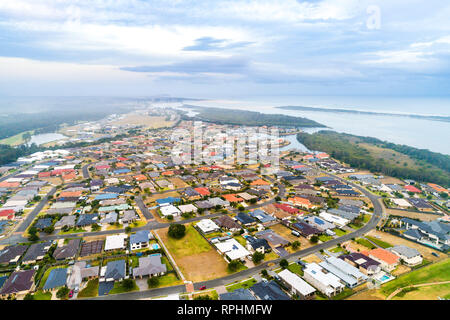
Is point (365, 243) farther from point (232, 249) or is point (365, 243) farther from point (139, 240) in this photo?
point (139, 240)

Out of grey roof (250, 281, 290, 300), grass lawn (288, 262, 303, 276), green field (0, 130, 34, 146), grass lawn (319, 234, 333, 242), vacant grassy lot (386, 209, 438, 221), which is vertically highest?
green field (0, 130, 34, 146)

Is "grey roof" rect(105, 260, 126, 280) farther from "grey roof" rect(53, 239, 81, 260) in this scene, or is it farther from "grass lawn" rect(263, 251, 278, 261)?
"grass lawn" rect(263, 251, 278, 261)

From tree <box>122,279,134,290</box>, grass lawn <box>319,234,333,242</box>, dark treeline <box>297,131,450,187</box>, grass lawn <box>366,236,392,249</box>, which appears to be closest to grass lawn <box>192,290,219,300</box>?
tree <box>122,279,134,290</box>

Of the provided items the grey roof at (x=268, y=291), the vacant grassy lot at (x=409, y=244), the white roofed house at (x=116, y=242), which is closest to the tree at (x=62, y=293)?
the white roofed house at (x=116, y=242)

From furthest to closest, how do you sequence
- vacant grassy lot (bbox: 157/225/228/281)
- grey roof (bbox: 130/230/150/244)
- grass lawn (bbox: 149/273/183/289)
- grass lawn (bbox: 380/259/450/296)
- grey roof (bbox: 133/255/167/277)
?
1. grey roof (bbox: 130/230/150/244)
2. vacant grassy lot (bbox: 157/225/228/281)
3. grey roof (bbox: 133/255/167/277)
4. grass lawn (bbox: 380/259/450/296)
5. grass lawn (bbox: 149/273/183/289)

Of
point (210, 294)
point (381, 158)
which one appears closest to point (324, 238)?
point (210, 294)

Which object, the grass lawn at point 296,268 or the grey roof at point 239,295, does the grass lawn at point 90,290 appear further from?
the grass lawn at point 296,268
